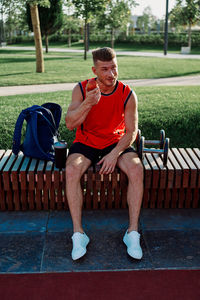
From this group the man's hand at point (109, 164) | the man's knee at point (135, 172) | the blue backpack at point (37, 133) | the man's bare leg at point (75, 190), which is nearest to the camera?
the man's bare leg at point (75, 190)

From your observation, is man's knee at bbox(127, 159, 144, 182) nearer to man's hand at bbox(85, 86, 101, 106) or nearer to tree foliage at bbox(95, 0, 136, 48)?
man's hand at bbox(85, 86, 101, 106)

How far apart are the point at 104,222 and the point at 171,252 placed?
30.5 inches

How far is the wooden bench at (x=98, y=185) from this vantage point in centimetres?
361

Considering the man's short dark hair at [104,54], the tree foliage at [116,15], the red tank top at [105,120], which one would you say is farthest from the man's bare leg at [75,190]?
the tree foliage at [116,15]

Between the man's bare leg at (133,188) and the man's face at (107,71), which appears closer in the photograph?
the man's bare leg at (133,188)

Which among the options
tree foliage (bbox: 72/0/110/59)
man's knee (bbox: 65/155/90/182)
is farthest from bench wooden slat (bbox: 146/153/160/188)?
tree foliage (bbox: 72/0/110/59)

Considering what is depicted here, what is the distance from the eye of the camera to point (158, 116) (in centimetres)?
667

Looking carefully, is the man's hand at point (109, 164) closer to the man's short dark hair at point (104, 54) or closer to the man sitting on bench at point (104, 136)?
the man sitting on bench at point (104, 136)

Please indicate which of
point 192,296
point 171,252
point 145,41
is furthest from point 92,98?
point 145,41

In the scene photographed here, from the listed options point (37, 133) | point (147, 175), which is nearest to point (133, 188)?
point (147, 175)

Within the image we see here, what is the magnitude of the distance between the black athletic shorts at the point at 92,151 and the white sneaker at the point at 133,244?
81 centimetres

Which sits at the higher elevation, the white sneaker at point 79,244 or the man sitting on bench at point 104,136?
the man sitting on bench at point 104,136

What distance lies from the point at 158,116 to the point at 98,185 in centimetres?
335

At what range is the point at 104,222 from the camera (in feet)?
11.8
